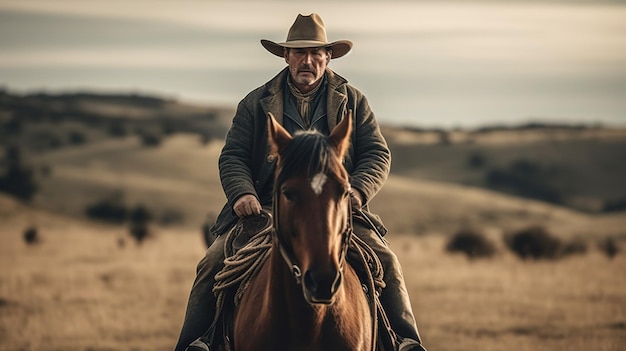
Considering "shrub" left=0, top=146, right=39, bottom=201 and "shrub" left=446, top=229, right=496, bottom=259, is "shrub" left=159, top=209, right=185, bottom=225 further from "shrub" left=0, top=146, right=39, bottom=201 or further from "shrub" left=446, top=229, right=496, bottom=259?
"shrub" left=446, top=229, right=496, bottom=259

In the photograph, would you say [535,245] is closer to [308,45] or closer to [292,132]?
[292,132]

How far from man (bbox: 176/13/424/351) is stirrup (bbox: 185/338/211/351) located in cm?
1

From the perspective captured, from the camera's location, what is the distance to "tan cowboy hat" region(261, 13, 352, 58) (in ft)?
24.8

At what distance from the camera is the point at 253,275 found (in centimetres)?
696

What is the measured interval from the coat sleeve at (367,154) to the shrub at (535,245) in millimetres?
25409

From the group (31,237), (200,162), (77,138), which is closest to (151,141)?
(200,162)

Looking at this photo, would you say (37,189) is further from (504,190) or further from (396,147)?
(396,147)

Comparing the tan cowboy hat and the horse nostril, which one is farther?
the tan cowboy hat

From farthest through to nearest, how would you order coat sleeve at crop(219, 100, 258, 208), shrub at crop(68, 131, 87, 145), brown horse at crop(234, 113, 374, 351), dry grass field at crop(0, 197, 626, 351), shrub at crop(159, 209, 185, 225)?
shrub at crop(68, 131, 87, 145)
shrub at crop(159, 209, 185, 225)
dry grass field at crop(0, 197, 626, 351)
coat sleeve at crop(219, 100, 258, 208)
brown horse at crop(234, 113, 374, 351)

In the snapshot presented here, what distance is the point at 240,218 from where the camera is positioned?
7441 millimetres

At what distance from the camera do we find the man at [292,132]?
7281 millimetres

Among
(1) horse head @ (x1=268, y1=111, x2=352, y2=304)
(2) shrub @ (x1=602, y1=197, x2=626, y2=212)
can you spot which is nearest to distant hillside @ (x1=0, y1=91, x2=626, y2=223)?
(2) shrub @ (x1=602, y1=197, x2=626, y2=212)

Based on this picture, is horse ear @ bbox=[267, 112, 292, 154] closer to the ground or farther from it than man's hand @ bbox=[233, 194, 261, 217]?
farther from it

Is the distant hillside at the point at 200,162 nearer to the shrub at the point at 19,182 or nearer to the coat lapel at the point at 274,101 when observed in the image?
the shrub at the point at 19,182
